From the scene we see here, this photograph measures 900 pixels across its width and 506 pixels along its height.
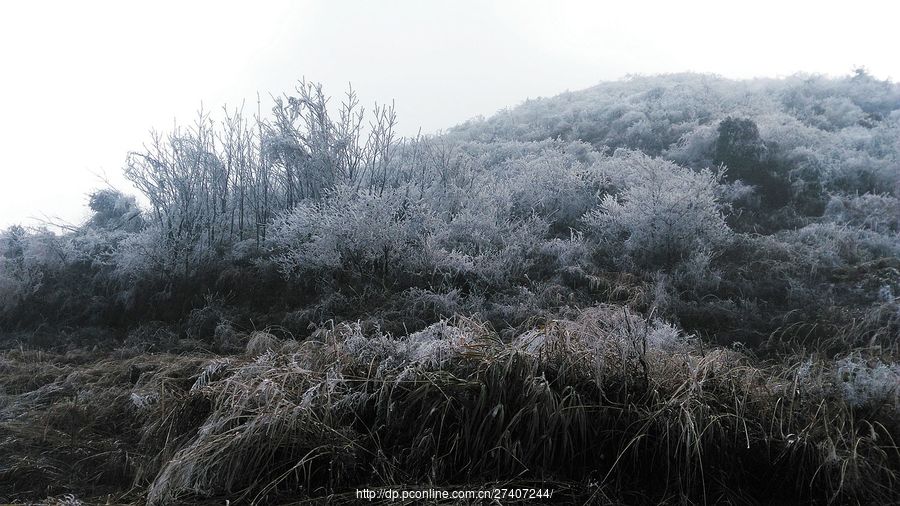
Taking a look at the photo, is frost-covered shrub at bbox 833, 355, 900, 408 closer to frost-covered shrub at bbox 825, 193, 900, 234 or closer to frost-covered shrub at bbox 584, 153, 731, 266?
frost-covered shrub at bbox 584, 153, 731, 266

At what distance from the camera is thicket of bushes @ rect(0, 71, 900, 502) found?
390 centimetres

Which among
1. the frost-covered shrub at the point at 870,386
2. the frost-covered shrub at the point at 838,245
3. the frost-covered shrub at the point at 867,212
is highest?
the frost-covered shrub at the point at 867,212

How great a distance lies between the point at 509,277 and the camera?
881cm

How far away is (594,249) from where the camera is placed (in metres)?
9.80

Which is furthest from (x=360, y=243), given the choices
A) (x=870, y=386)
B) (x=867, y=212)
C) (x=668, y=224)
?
(x=867, y=212)

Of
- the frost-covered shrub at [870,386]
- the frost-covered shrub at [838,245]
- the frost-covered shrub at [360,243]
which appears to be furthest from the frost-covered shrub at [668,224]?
the frost-covered shrub at [870,386]

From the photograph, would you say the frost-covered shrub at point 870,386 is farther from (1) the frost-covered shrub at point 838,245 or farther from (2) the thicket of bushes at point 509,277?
(1) the frost-covered shrub at point 838,245

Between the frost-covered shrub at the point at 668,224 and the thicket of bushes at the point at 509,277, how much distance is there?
5 centimetres

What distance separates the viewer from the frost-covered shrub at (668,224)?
9.44 m

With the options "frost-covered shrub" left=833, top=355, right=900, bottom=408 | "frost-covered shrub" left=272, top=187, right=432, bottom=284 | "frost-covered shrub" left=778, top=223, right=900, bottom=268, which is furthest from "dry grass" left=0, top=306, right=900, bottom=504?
"frost-covered shrub" left=778, top=223, right=900, bottom=268

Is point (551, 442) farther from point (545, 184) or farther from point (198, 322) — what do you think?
point (545, 184)

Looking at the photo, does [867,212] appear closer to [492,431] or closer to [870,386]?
[870,386]

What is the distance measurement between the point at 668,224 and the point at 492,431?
6.72m

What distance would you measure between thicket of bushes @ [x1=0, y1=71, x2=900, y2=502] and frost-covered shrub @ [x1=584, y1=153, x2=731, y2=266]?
0.05 meters
